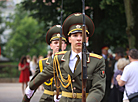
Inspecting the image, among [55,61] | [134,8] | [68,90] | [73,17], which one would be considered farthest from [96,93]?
[134,8]

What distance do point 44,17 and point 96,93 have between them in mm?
10407

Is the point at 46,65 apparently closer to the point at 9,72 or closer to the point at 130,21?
the point at 130,21

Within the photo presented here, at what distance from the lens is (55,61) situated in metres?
4.27

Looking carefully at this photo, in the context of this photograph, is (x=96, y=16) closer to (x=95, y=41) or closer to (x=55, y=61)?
(x=95, y=41)

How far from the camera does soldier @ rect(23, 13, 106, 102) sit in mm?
3828

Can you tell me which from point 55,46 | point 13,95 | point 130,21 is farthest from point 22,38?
point 55,46

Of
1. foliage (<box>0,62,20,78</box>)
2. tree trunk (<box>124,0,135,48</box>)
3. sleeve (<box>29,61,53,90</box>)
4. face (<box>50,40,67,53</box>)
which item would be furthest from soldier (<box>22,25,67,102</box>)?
foliage (<box>0,62,20,78</box>)

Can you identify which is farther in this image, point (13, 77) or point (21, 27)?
point (21, 27)

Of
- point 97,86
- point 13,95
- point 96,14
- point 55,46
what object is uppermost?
point 96,14

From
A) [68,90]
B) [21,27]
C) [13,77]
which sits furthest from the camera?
[21,27]

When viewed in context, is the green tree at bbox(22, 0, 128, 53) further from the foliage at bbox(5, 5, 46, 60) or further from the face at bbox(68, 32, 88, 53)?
the foliage at bbox(5, 5, 46, 60)

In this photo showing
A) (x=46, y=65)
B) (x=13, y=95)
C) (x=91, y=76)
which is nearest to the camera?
(x=91, y=76)

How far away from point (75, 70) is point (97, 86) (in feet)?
1.25

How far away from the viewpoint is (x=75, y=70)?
13.2ft
